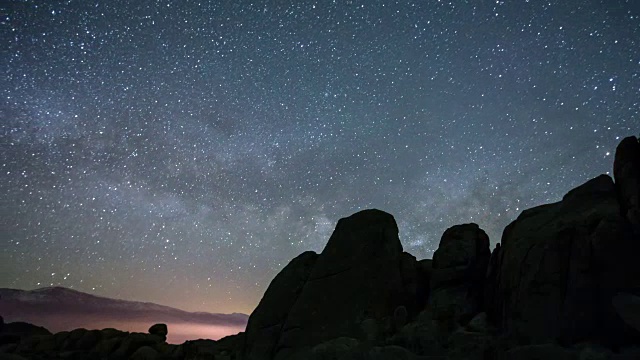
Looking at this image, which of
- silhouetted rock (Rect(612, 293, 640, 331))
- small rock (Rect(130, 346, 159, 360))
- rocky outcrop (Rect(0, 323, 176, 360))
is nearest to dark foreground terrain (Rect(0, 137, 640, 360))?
silhouetted rock (Rect(612, 293, 640, 331))

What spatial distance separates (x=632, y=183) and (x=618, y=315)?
6416 mm

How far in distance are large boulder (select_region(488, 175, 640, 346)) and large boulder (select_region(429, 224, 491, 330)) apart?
9.54 ft

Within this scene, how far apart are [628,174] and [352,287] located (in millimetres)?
15210

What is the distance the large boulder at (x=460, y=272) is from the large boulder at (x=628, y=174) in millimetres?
8548

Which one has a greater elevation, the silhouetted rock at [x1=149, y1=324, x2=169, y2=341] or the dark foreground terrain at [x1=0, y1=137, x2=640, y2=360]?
the dark foreground terrain at [x1=0, y1=137, x2=640, y2=360]

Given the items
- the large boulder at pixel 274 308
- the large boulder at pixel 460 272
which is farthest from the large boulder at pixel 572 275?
the large boulder at pixel 274 308

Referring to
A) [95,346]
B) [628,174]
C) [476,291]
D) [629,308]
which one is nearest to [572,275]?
[629,308]

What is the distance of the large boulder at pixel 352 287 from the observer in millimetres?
23297

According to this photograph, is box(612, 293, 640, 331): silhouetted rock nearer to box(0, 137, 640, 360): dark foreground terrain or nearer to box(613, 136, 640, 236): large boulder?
box(0, 137, 640, 360): dark foreground terrain

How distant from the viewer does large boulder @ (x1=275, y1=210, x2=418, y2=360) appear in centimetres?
2330

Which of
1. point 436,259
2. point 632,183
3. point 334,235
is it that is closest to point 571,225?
point 632,183

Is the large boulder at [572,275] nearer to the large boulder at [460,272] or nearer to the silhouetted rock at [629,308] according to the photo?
the silhouetted rock at [629,308]

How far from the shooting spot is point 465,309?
22266mm

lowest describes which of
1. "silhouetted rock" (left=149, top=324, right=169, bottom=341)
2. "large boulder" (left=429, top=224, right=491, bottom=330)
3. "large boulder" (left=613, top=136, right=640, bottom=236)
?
"silhouetted rock" (left=149, top=324, right=169, bottom=341)
